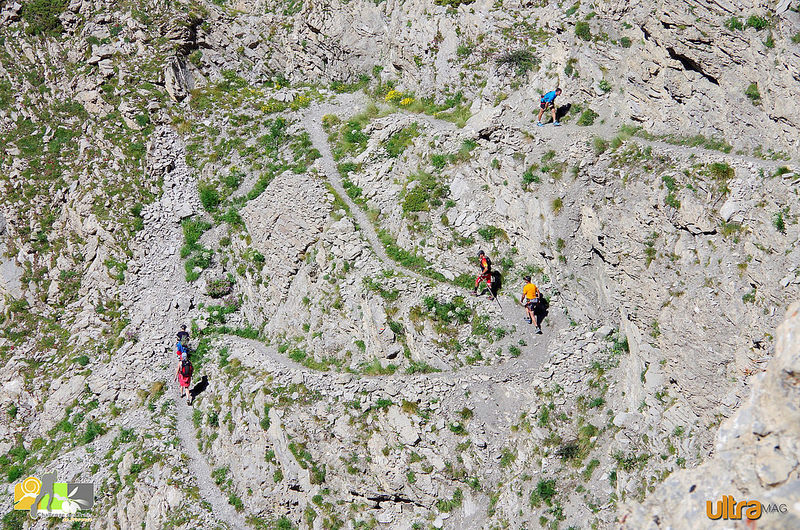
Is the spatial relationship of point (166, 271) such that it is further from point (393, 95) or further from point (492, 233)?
point (492, 233)

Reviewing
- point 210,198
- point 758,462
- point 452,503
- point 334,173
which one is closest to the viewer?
point 758,462

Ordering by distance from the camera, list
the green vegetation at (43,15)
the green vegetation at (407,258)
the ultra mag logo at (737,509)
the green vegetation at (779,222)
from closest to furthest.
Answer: the ultra mag logo at (737,509) < the green vegetation at (779,222) < the green vegetation at (407,258) < the green vegetation at (43,15)

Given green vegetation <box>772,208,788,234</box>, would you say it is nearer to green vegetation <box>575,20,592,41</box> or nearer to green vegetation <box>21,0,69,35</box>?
green vegetation <box>575,20,592,41</box>

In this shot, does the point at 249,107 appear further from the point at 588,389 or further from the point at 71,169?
the point at 588,389

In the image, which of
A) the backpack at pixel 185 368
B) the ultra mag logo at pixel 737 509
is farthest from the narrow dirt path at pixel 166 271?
the ultra mag logo at pixel 737 509

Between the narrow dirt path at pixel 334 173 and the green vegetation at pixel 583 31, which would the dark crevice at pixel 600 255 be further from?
the green vegetation at pixel 583 31

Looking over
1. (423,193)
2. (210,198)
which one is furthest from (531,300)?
(210,198)

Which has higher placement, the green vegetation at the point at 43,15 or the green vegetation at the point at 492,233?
the green vegetation at the point at 43,15

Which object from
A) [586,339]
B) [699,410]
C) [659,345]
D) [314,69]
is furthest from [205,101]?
[699,410]
